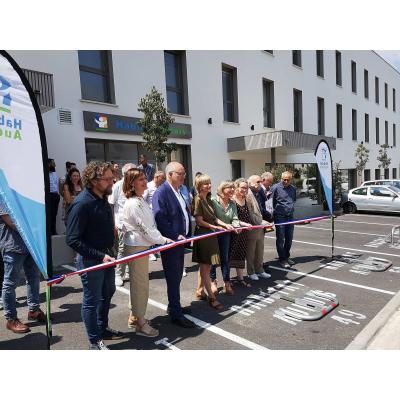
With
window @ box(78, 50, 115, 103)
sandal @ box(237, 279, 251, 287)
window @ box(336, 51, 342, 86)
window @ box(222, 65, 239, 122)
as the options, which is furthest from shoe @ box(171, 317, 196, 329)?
window @ box(336, 51, 342, 86)

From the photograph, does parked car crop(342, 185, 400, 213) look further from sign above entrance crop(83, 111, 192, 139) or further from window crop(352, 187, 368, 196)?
sign above entrance crop(83, 111, 192, 139)

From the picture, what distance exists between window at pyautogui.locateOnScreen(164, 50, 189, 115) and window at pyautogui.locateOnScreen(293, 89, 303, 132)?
8.35 m

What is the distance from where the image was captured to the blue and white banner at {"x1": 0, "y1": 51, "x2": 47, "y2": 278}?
2.32 metres

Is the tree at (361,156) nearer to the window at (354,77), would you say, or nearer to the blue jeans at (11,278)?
the window at (354,77)

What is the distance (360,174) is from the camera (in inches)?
969

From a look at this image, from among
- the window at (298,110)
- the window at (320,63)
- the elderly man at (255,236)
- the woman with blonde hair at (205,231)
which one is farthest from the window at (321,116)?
the woman with blonde hair at (205,231)

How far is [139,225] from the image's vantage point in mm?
3457

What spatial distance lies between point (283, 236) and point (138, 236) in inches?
140

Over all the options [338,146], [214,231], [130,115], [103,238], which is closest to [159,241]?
[103,238]

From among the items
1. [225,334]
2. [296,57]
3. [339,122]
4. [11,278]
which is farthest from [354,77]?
[11,278]

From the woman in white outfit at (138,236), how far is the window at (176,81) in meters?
9.05

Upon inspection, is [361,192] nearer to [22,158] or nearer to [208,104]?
[208,104]

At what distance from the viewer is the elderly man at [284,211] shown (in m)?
6.15

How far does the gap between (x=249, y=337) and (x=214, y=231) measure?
1.43 m
